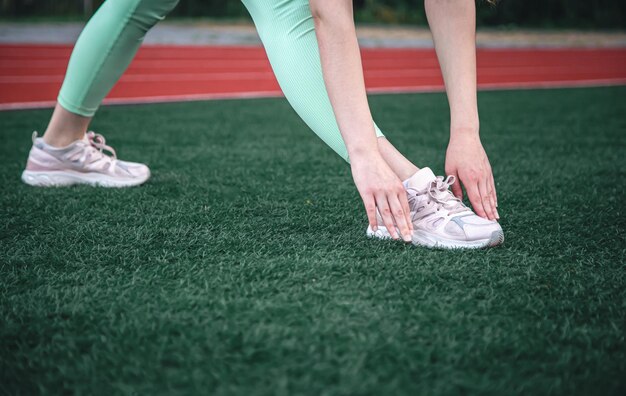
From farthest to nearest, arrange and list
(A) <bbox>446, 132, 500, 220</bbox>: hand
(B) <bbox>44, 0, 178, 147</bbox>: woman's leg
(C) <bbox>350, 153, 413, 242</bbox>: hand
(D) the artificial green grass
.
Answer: (B) <bbox>44, 0, 178, 147</bbox>: woman's leg < (A) <bbox>446, 132, 500, 220</bbox>: hand < (C) <bbox>350, 153, 413, 242</bbox>: hand < (D) the artificial green grass

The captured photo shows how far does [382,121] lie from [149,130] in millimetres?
1491

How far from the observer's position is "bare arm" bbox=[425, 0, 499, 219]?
1500 millimetres

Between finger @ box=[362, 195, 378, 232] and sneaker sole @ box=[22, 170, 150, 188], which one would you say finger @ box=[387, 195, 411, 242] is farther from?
sneaker sole @ box=[22, 170, 150, 188]

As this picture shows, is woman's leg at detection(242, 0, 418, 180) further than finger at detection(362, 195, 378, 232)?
Yes

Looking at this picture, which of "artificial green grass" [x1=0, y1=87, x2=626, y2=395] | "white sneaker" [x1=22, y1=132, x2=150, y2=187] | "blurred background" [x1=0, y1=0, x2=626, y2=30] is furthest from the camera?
"blurred background" [x1=0, y1=0, x2=626, y2=30]

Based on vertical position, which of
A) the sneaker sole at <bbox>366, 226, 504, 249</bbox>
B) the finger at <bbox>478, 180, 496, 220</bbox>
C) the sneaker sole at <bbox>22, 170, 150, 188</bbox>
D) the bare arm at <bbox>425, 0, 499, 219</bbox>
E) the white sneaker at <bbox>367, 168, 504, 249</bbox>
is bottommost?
the sneaker sole at <bbox>22, 170, 150, 188</bbox>

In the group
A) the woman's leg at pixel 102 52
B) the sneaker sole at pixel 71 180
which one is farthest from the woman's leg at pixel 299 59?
the sneaker sole at pixel 71 180

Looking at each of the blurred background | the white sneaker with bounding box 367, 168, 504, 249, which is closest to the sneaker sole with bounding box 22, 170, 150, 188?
the white sneaker with bounding box 367, 168, 504, 249

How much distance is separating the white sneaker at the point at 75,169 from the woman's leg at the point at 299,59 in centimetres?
80

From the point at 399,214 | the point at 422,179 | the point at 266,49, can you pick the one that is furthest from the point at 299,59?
the point at 399,214

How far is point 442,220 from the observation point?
1.56 meters

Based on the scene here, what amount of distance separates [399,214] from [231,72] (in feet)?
23.6

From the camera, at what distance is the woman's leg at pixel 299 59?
166 centimetres

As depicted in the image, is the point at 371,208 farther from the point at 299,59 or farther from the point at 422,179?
the point at 299,59
